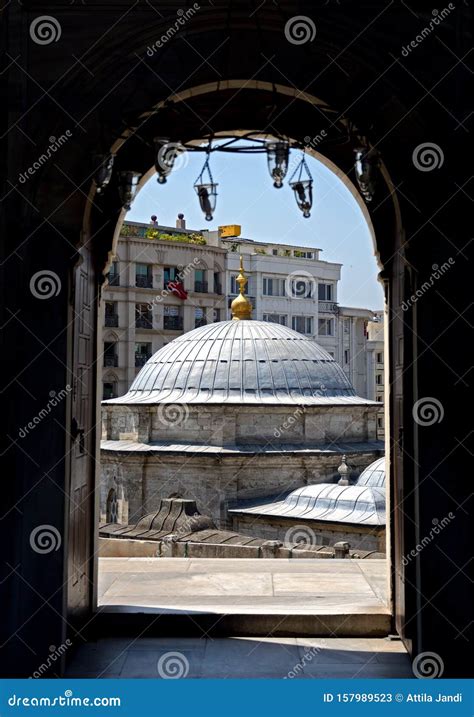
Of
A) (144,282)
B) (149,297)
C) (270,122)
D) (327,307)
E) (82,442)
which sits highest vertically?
(327,307)

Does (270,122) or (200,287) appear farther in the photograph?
(200,287)

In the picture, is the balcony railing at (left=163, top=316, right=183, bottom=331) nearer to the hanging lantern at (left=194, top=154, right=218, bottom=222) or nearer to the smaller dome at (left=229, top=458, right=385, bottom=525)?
the smaller dome at (left=229, top=458, right=385, bottom=525)

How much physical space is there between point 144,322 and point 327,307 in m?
16.2

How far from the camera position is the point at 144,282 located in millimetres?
46250

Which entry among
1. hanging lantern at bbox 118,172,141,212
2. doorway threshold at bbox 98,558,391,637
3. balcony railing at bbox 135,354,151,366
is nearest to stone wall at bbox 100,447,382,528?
balcony railing at bbox 135,354,151,366

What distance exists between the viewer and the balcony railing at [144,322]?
46575mm

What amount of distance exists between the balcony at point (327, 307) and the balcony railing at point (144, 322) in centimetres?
1512

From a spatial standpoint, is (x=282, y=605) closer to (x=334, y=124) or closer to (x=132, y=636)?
(x=132, y=636)

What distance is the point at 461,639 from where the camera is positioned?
16.4 ft

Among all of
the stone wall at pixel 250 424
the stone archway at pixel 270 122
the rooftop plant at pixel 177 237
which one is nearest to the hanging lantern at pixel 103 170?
the stone archway at pixel 270 122

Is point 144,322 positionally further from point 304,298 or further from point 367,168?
point 367,168

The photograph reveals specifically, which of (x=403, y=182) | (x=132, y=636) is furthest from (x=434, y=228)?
(x=132, y=636)

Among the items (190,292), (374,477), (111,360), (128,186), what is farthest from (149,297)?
(128,186)

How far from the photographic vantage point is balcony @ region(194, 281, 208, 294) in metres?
48.1
